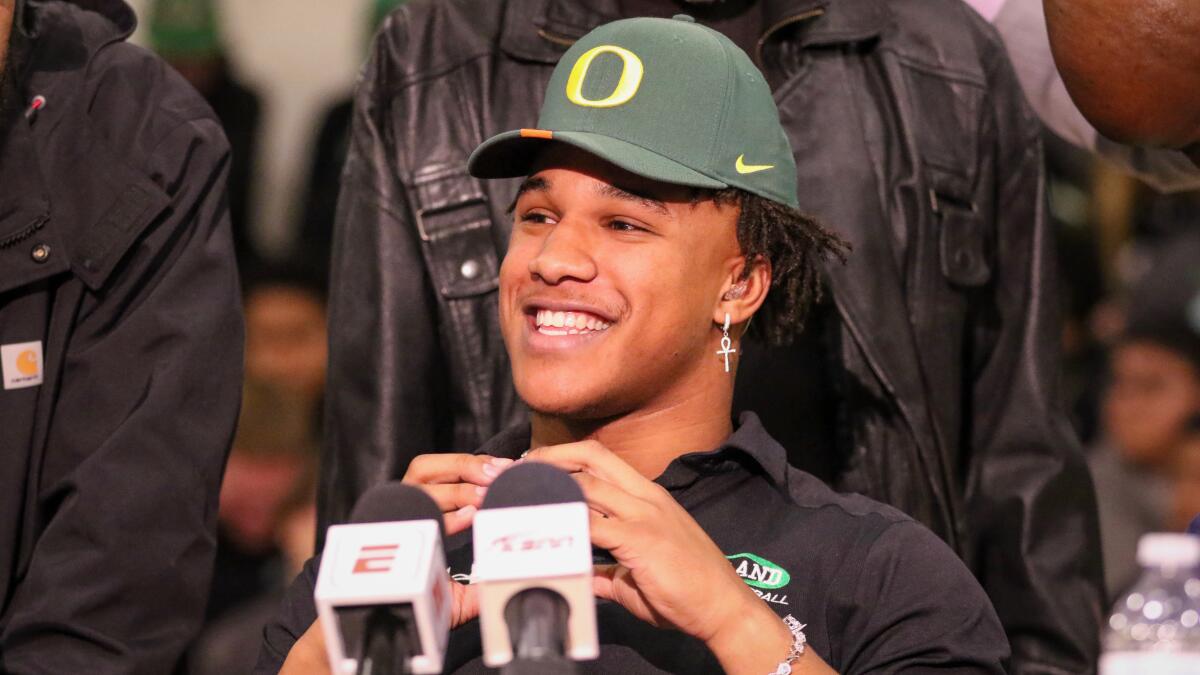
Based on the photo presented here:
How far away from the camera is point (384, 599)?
195 cm

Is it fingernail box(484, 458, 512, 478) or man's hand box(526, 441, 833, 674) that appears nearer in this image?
man's hand box(526, 441, 833, 674)

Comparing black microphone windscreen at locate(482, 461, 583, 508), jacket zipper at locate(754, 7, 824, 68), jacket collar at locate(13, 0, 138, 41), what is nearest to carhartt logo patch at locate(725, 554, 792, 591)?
black microphone windscreen at locate(482, 461, 583, 508)

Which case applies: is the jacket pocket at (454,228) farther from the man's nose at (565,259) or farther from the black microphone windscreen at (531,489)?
the black microphone windscreen at (531,489)

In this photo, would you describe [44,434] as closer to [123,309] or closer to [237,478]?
[123,309]

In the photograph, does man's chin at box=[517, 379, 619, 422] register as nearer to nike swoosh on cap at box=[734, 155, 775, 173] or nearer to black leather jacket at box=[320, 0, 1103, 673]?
nike swoosh on cap at box=[734, 155, 775, 173]

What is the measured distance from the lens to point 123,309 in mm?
3453

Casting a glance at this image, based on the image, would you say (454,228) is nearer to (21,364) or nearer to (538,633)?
(21,364)

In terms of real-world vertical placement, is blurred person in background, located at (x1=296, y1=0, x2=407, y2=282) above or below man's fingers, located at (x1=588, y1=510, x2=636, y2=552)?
below

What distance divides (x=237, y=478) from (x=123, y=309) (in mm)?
1877

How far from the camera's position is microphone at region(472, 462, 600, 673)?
1.91m

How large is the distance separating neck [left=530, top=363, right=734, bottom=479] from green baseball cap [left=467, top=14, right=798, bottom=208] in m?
0.32

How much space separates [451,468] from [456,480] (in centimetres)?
2

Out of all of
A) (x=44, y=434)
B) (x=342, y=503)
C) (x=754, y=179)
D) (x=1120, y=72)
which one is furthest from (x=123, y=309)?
(x=1120, y=72)

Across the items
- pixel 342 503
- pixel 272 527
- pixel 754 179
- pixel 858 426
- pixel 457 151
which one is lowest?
pixel 272 527
